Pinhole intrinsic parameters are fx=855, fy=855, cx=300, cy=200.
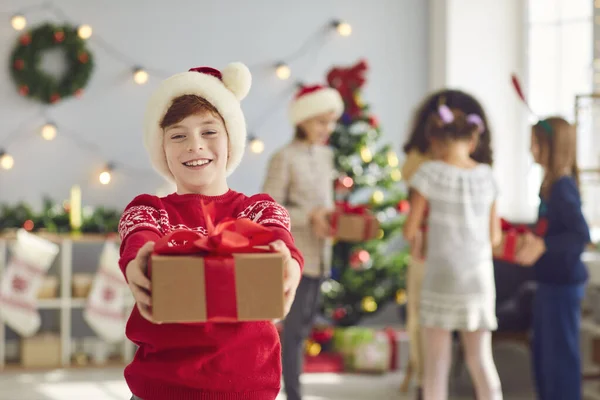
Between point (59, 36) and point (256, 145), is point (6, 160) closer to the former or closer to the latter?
point (59, 36)

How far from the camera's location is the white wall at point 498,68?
573 centimetres

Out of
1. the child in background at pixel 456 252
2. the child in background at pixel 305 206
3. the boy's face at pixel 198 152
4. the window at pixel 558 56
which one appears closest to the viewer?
the boy's face at pixel 198 152

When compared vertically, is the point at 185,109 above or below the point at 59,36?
below

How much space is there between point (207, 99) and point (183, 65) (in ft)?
14.0

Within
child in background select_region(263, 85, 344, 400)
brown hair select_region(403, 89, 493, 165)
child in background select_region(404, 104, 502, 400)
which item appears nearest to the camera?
child in background select_region(404, 104, 502, 400)

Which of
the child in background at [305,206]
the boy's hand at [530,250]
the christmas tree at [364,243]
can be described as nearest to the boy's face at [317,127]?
the child in background at [305,206]

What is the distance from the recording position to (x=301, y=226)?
3.57 metres

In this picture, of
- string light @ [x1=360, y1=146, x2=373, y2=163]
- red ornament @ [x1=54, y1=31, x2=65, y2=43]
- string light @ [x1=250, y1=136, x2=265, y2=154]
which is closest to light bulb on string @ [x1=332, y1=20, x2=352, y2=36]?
string light @ [x1=250, y1=136, x2=265, y2=154]

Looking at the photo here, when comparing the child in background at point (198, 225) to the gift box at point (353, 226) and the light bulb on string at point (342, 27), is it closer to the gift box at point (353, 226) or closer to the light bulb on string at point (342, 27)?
the gift box at point (353, 226)

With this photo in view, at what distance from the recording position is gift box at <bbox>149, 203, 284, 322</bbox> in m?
1.21

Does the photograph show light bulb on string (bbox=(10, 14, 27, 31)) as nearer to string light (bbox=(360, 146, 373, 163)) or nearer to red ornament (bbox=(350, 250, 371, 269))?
string light (bbox=(360, 146, 373, 163))

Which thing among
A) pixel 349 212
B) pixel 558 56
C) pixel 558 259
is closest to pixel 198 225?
pixel 558 259

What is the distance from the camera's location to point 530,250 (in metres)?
3.27

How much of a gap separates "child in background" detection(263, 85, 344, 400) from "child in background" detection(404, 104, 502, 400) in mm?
588
